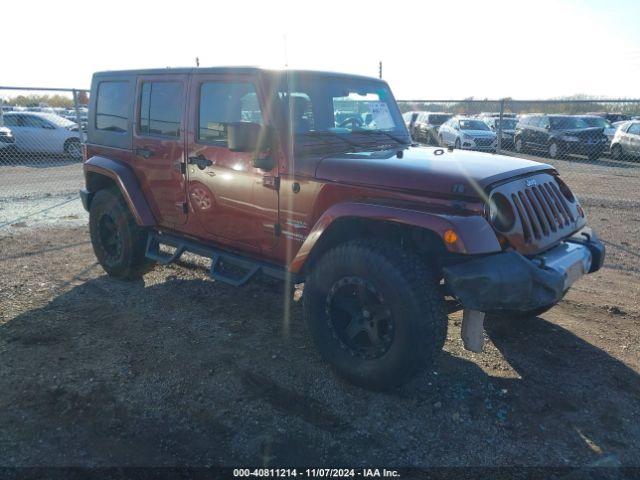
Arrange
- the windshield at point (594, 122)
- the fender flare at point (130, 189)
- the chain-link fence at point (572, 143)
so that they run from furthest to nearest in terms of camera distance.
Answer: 1. the windshield at point (594, 122)
2. the chain-link fence at point (572, 143)
3. the fender flare at point (130, 189)

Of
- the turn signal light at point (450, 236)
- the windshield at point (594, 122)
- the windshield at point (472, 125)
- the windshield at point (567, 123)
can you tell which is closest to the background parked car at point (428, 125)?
the windshield at point (472, 125)

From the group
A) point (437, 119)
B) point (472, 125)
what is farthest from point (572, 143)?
point (437, 119)

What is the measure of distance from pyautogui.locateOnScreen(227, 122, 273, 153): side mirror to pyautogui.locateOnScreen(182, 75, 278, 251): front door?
17cm

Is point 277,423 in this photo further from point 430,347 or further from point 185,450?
point 430,347

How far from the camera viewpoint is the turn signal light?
266 centimetres

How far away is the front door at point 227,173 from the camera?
142 inches

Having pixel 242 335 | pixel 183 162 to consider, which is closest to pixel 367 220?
pixel 242 335

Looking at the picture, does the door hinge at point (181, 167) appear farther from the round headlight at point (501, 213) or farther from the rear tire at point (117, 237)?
the round headlight at point (501, 213)

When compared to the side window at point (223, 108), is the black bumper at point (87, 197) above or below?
below

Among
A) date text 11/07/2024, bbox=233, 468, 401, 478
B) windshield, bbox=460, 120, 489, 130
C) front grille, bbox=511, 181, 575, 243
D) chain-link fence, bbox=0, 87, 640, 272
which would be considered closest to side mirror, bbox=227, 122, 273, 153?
front grille, bbox=511, 181, 575, 243

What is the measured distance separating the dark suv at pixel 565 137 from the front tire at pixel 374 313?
15.7 metres

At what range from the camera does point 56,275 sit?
5355 mm

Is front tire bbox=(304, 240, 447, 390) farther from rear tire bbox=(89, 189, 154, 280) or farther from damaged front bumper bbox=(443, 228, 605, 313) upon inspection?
rear tire bbox=(89, 189, 154, 280)

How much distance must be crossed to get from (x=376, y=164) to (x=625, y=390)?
2.16 meters
